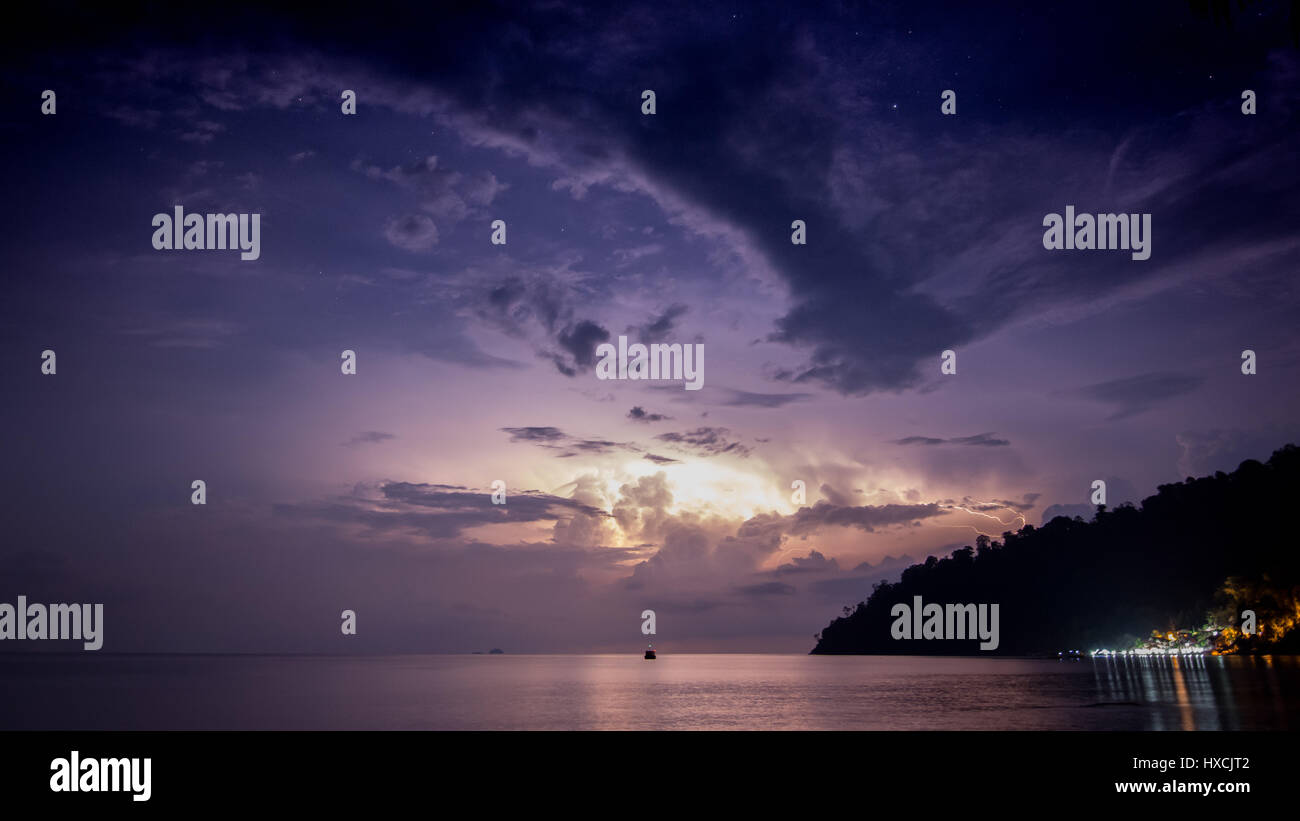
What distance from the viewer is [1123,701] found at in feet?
188

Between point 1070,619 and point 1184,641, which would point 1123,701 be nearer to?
point 1184,641

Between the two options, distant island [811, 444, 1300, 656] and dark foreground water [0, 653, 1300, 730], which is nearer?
dark foreground water [0, 653, 1300, 730]

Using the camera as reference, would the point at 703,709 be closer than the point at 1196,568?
Yes

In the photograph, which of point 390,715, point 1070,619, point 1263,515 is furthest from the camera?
point 1070,619

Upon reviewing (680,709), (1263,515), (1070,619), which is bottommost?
(1070,619)

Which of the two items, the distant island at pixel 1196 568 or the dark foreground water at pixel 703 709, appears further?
the distant island at pixel 1196 568
